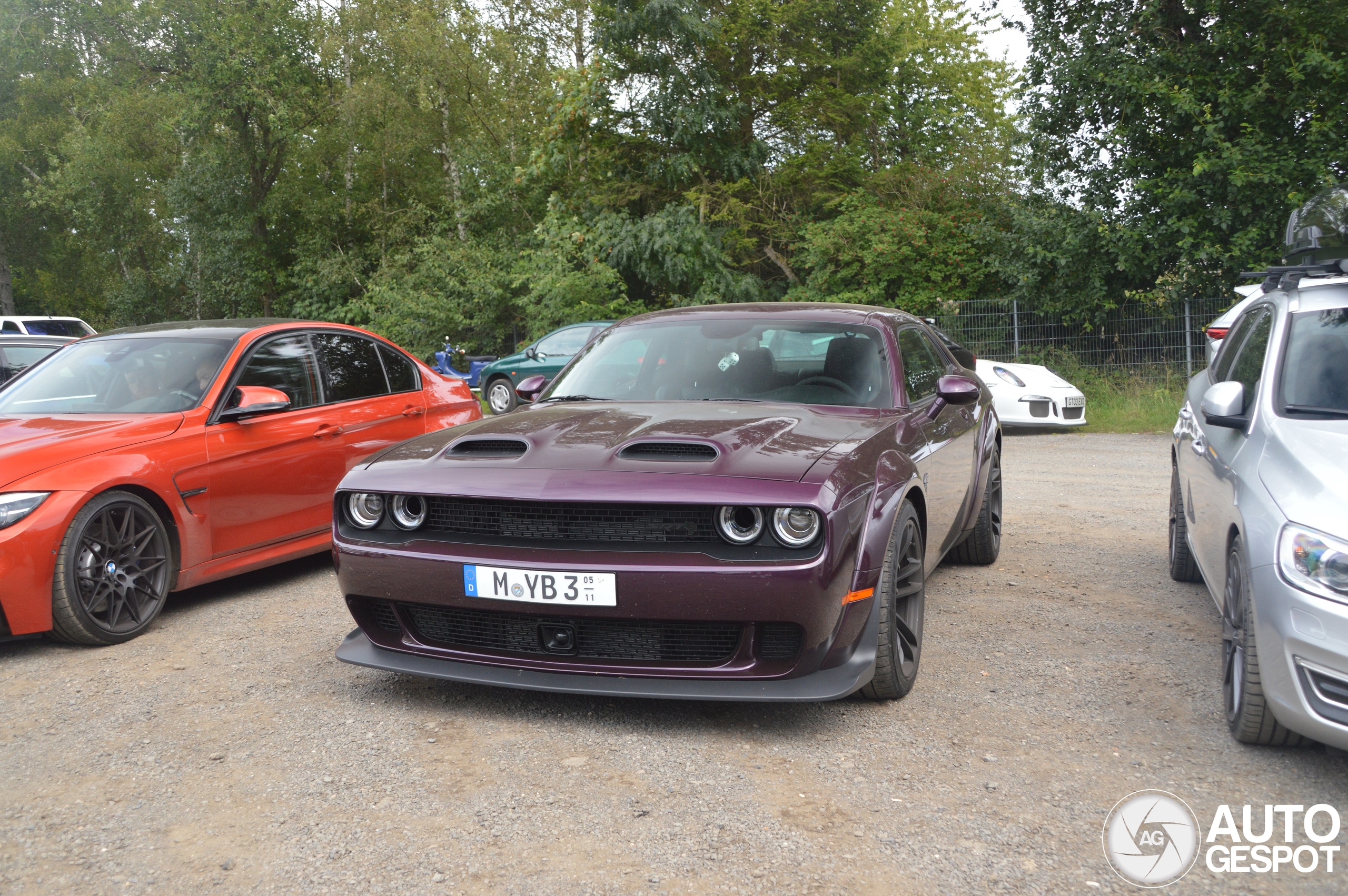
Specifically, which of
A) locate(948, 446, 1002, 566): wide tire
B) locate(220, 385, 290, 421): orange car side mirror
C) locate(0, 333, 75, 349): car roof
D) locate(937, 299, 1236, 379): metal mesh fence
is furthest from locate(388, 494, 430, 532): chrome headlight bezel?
locate(937, 299, 1236, 379): metal mesh fence

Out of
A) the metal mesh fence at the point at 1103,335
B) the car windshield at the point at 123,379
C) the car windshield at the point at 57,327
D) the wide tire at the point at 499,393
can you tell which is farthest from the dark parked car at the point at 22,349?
the car windshield at the point at 57,327

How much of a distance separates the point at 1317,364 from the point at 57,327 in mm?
26739

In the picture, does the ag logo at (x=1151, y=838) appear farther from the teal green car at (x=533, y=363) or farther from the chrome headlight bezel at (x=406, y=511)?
the teal green car at (x=533, y=363)

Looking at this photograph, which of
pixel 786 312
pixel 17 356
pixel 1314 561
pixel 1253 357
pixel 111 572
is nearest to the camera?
pixel 1314 561

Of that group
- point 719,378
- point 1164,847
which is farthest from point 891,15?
point 1164,847

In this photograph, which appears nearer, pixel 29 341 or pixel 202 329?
pixel 202 329

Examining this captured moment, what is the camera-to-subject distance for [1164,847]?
262cm

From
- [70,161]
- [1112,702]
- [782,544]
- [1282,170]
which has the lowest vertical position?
[1112,702]

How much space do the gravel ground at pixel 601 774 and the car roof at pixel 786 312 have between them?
148cm

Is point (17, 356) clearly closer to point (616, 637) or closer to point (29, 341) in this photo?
point (29, 341)

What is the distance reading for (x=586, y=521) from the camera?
332 centimetres

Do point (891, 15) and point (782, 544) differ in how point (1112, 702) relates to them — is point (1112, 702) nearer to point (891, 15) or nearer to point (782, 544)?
point (782, 544)

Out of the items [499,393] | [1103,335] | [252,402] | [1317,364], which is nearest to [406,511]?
[252,402]

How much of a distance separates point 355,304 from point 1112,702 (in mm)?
26798
